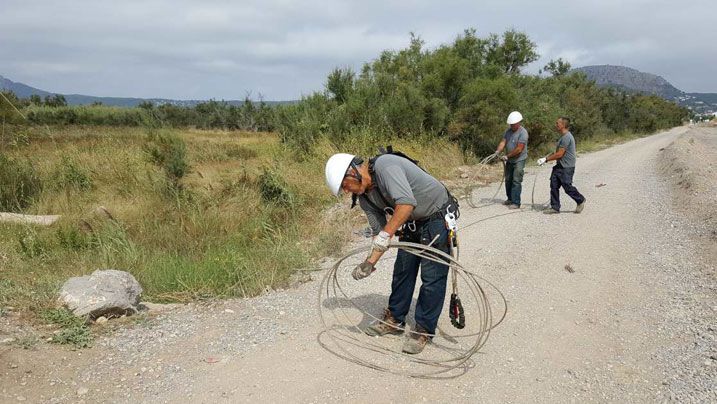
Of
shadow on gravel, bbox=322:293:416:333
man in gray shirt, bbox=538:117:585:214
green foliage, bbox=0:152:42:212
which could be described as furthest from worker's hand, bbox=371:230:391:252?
green foliage, bbox=0:152:42:212

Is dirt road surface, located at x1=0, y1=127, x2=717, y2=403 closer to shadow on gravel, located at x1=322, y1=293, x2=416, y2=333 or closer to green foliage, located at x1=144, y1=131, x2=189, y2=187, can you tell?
shadow on gravel, located at x1=322, y1=293, x2=416, y2=333

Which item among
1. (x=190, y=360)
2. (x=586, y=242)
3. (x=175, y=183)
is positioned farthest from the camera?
(x=175, y=183)

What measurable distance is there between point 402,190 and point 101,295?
2896mm

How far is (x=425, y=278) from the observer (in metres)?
4.02

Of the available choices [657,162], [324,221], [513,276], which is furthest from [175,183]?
[657,162]

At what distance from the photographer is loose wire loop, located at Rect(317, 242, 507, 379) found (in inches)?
150

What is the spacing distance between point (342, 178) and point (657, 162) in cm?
1738

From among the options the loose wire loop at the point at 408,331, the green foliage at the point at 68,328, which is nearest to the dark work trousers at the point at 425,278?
the loose wire loop at the point at 408,331

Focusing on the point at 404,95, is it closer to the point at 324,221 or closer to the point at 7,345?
the point at 324,221

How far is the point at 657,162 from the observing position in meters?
17.4

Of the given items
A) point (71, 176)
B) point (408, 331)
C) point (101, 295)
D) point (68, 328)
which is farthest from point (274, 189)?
point (408, 331)

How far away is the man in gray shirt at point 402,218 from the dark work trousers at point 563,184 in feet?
17.9

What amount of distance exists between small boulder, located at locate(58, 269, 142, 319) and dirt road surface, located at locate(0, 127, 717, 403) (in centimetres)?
26

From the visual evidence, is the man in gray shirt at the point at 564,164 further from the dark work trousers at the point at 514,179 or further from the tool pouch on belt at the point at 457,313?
the tool pouch on belt at the point at 457,313
